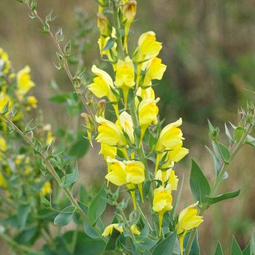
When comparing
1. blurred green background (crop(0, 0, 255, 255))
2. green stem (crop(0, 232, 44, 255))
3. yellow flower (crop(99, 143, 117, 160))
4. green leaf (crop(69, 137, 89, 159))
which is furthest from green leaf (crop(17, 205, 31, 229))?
blurred green background (crop(0, 0, 255, 255))

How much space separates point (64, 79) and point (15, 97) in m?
2.28

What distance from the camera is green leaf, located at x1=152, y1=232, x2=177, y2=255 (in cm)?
100

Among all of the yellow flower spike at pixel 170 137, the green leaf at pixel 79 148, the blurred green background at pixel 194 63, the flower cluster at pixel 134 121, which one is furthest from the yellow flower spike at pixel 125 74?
the blurred green background at pixel 194 63

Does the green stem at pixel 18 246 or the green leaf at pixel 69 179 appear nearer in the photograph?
the green leaf at pixel 69 179

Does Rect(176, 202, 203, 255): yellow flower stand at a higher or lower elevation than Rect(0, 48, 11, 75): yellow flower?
lower

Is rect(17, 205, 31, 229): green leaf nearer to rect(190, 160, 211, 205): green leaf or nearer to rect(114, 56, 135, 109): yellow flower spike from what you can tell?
rect(190, 160, 211, 205): green leaf

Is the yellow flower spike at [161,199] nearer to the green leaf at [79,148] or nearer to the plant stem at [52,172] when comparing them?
the plant stem at [52,172]

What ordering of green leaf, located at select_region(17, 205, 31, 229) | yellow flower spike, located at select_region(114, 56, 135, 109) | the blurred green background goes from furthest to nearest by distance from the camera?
the blurred green background, green leaf, located at select_region(17, 205, 31, 229), yellow flower spike, located at select_region(114, 56, 135, 109)

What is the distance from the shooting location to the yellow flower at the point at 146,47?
0.99 meters

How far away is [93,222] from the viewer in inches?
42.9

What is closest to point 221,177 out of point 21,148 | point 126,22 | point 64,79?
point 126,22

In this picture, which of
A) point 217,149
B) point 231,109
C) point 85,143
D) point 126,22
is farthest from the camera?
point 231,109

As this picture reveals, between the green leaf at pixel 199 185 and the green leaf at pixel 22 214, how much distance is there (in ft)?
2.08

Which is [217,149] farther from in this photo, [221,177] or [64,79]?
[64,79]
